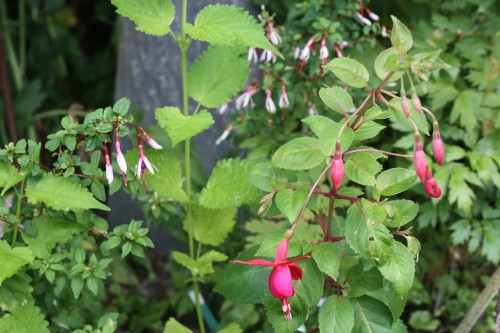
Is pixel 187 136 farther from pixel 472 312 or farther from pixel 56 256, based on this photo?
pixel 472 312

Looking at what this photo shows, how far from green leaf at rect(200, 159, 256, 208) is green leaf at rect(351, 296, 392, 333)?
37cm

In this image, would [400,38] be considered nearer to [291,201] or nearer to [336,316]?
[291,201]

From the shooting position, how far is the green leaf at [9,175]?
1492 mm

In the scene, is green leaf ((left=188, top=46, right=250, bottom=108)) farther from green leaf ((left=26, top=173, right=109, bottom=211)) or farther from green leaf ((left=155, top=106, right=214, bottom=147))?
green leaf ((left=26, top=173, right=109, bottom=211))

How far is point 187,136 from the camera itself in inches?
63.1

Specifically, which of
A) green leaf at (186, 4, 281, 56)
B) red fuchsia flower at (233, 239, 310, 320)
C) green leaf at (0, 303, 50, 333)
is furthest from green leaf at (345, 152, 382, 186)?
green leaf at (0, 303, 50, 333)

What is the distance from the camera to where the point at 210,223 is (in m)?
1.89

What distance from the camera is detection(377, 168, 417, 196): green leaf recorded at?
4.52 feet

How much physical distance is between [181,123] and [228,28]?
0.85ft

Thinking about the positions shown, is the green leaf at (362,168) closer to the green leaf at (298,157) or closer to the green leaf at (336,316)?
the green leaf at (298,157)

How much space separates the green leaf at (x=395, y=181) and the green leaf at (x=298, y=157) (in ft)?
0.51

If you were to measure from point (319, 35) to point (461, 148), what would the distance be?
0.60 m

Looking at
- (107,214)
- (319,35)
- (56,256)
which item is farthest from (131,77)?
(56,256)

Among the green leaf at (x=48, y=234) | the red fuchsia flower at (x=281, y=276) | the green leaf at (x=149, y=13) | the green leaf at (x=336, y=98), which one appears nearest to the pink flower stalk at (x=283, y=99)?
the green leaf at (x=149, y=13)
